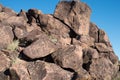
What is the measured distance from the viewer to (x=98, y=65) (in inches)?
1267

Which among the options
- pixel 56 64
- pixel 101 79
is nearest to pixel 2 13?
pixel 56 64

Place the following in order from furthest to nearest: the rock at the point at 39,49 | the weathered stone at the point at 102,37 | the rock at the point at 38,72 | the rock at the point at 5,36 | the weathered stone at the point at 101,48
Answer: the weathered stone at the point at 102,37 < the weathered stone at the point at 101,48 < the rock at the point at 5,36 < the rock at the point at 39,49 < the rock at the point at 38,72

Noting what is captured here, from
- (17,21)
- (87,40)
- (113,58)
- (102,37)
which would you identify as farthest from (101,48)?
(17,21)

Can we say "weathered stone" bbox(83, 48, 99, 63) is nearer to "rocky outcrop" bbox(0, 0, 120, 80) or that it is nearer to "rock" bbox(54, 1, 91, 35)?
"rocky outcrop" bbox(0, 0, 120, 80)

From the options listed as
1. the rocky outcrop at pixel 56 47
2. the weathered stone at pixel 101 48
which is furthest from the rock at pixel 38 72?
the weathered stone at pixel 101 48

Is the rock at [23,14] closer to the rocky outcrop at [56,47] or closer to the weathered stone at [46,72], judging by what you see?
the rocky outcrop at [56,47]

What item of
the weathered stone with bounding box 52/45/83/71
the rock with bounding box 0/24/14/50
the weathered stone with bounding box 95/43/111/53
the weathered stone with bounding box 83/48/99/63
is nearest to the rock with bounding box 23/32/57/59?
the weathered stone with bounding box 52/45/83/71

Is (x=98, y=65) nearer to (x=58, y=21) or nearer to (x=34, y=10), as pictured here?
(x=58, y=21)

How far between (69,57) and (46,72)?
3241mm

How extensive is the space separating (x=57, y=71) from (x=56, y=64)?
1.25 meters

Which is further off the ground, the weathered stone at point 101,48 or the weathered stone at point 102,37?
the weathered stone at point 102,37

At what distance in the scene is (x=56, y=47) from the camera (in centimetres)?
3041

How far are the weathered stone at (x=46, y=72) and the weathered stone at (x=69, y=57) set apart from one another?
2.40 feet

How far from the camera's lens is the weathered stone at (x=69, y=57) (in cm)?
2916
